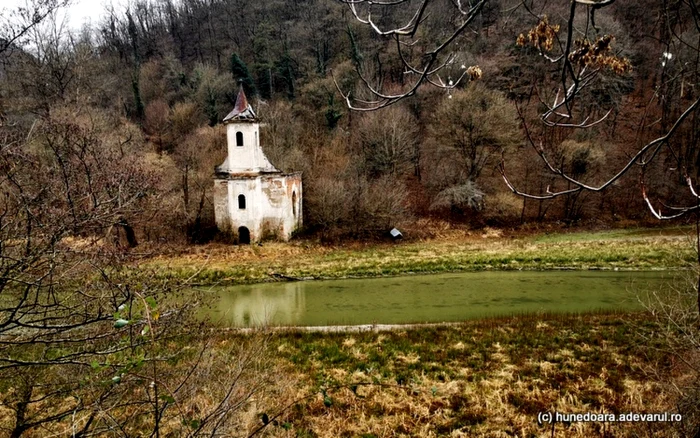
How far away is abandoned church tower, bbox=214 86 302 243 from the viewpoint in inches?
809

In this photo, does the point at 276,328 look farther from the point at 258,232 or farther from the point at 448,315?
the point at 258,232

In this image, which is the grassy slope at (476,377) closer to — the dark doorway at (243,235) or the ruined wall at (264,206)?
the ruined wall at (264,206)

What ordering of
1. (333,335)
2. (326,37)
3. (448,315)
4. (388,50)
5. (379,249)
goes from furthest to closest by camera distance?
(326,37), (388,50), (379,249), (448,315), (333,335)

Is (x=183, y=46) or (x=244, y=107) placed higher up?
(x=183, y=46)

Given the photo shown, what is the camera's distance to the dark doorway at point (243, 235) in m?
21.0

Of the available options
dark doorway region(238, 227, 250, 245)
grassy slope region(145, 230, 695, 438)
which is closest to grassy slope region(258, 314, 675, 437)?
grassy slope region(145, 230, 695, 438)

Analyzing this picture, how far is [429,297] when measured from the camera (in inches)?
546

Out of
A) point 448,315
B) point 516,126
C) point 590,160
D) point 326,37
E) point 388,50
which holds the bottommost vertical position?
point 448,315

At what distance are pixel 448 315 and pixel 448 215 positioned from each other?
1361cm

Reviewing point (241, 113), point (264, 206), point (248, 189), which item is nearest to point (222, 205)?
point (248, 189)

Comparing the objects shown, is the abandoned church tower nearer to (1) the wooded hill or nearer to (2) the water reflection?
(1) the wooded hill

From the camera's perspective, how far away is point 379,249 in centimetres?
2077

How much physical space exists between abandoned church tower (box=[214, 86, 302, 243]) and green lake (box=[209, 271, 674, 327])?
5611mm

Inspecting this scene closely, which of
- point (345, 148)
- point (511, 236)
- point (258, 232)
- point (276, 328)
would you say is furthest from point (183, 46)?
point (276, 328)
